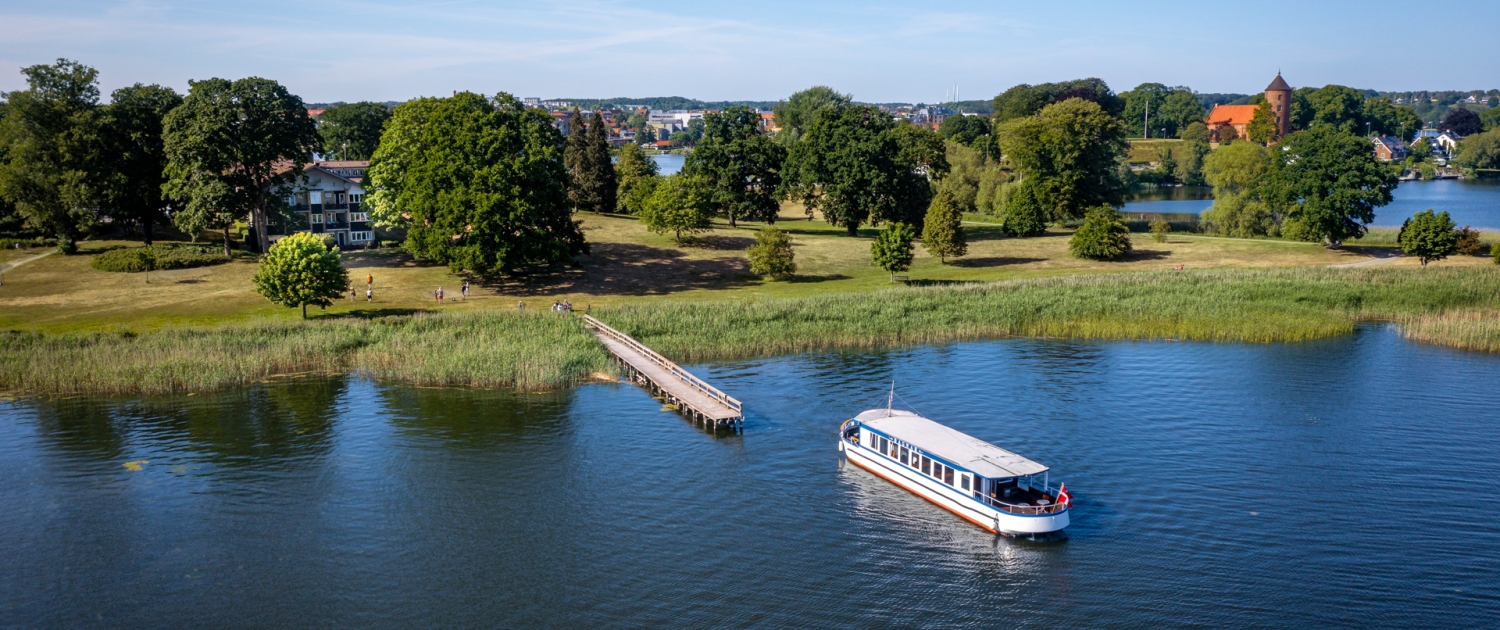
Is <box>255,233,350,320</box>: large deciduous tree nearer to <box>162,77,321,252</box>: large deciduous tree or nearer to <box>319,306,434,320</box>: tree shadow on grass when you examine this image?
<box>319,306,434,320</box>: tree shadow on grass

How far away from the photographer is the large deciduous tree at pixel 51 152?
96.8m

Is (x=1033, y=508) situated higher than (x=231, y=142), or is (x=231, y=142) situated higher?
(x=231, y=142)

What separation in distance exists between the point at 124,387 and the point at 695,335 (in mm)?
36804

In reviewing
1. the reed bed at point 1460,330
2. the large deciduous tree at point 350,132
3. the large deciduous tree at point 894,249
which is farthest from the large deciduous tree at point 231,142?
the reed bed at point 1460,330

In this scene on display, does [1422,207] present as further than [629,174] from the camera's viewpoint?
Yes

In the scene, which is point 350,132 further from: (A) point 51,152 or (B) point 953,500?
(B) point 953,500

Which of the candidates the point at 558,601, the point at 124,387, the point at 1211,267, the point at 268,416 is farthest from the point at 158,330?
the point at 1211,267

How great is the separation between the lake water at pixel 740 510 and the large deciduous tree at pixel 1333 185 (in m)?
53.5

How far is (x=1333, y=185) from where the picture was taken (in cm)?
11525

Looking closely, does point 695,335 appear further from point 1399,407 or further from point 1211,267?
point 1211,267

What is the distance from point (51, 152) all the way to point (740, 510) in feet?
293

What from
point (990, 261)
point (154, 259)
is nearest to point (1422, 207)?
point (990, 261)

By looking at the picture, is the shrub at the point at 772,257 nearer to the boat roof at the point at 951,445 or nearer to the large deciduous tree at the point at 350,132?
the boat roof at the point at 951,445

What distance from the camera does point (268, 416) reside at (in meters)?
58.9
